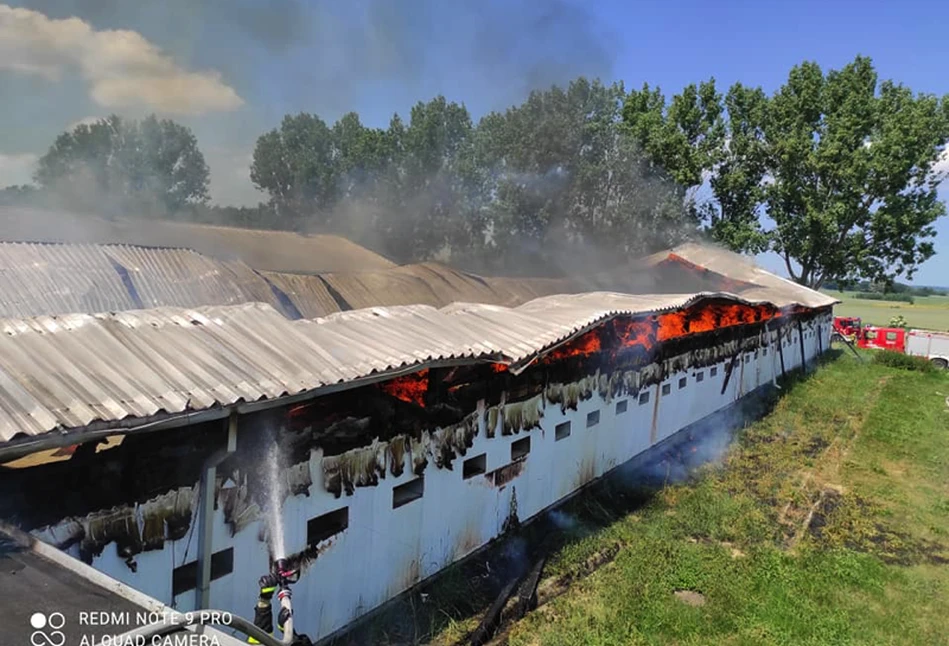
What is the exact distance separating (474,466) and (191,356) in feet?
10.7

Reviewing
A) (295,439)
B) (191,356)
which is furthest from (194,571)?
(191,356)

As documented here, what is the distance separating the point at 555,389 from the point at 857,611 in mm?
3709

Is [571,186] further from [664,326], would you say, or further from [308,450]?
[308,450]

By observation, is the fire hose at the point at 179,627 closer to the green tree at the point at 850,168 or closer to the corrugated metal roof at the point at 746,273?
the corrugated metal roof at the point at 746,273

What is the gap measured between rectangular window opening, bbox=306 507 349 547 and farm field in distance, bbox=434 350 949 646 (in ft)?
4.32

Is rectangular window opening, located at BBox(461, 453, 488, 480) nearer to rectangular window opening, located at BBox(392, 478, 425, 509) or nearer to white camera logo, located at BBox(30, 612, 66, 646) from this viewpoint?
rectangular window opening, located at BBox(392, 478, 425, 509)

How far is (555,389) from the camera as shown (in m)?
7.23

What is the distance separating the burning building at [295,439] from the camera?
315 cm

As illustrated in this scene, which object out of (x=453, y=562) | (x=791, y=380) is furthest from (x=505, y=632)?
(x=791, y=380)

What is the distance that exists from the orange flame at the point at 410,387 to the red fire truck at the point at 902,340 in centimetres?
2527

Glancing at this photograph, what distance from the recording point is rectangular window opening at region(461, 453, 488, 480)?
599cm

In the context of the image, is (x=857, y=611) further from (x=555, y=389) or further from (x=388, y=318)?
(x=388, y=318)

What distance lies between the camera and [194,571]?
149 inches

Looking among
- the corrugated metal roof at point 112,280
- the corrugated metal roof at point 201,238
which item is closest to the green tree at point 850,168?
the corrugated metal roof at point 201,238
